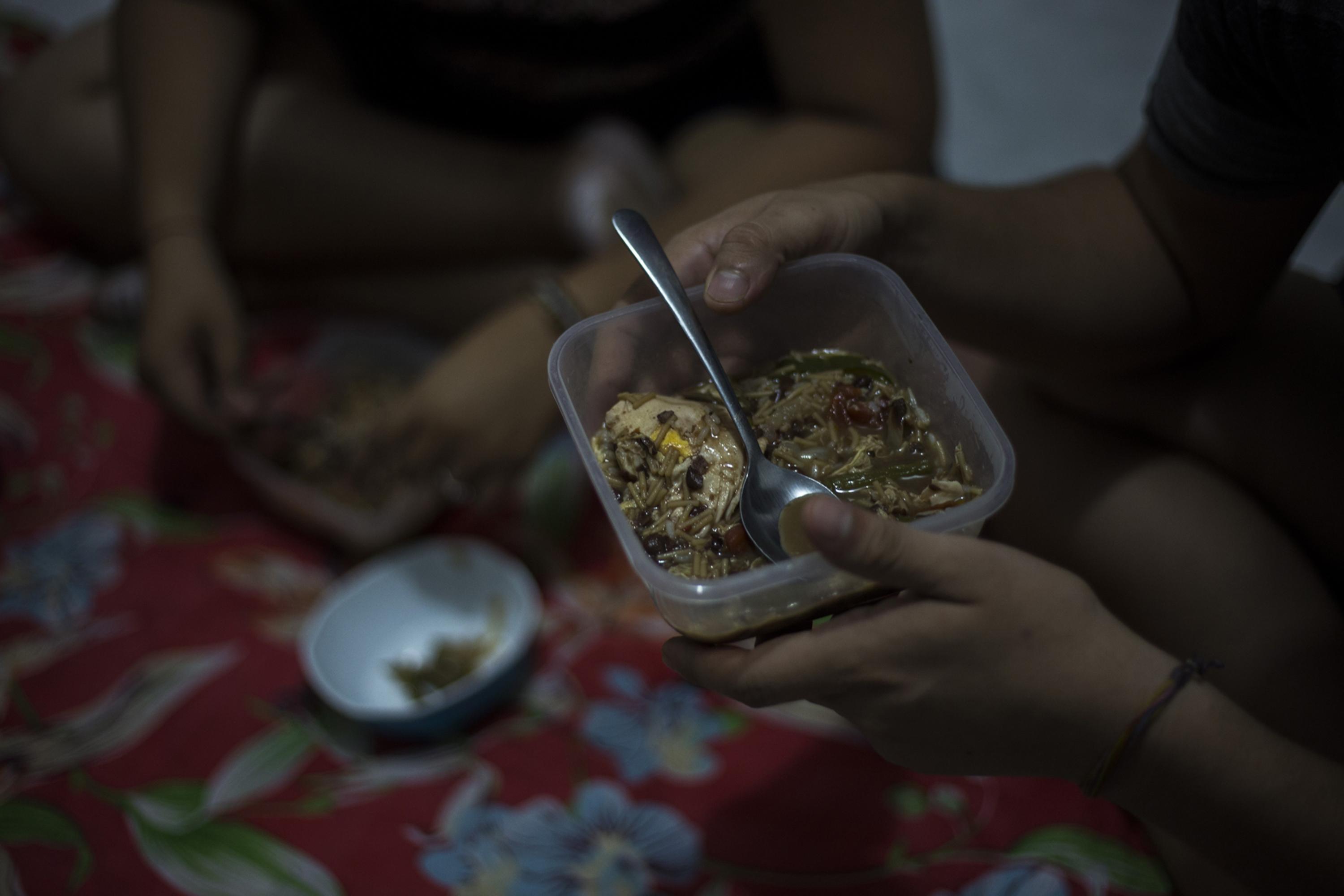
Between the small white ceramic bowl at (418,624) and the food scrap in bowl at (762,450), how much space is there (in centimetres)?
61

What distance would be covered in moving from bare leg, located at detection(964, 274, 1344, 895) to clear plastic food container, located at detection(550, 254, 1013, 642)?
14.8 inches

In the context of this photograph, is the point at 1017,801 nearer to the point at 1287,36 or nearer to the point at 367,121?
the point at 1287,36

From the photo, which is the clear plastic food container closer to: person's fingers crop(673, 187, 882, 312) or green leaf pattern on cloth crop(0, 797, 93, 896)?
person's fingers crop(673, 187, 882, 312)

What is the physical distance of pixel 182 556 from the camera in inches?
58.9

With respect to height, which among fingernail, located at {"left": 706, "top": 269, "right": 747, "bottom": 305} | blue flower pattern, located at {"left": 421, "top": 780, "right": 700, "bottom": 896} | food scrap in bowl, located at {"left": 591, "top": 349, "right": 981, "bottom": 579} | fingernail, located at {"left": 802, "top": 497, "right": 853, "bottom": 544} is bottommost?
blue flower pattern, located at {"left": 421, "top": 780, "right": 700, "bottom": 896}

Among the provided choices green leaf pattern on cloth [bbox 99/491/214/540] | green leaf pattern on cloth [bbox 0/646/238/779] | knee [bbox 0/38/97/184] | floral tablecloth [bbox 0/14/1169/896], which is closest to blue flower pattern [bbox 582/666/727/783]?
floral tablecloth [bbox 0/14/1169/896]

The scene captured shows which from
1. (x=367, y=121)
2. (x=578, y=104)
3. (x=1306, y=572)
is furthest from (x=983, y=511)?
(x=367, y=121)

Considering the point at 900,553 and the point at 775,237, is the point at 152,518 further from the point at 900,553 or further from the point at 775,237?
the point at 900,553

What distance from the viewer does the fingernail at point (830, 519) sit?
540mm

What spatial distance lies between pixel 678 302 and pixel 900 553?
0.31m

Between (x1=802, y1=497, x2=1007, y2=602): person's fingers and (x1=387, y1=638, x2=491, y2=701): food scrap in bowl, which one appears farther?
(x1=387, y1=638, x2=491, y2=701): food scrap in bowl

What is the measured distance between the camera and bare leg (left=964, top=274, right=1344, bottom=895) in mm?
887

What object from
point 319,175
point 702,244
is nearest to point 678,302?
point 702,244

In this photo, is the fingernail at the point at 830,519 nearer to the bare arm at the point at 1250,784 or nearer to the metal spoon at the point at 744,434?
the metal spoon at the point at 744,434
